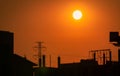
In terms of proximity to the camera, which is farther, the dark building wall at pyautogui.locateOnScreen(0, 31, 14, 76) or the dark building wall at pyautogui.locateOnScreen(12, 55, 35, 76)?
the dark building wall at pyautogui.locateOnScreen(12, 55, 35, 76)

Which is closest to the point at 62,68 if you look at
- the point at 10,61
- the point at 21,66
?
the point at 21,66

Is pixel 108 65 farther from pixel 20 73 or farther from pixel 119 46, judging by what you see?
pixel 20 73

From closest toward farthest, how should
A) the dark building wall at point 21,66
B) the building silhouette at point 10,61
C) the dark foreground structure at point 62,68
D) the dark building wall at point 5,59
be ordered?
the dark building wall at point 5,59
the building silhouette at point 10,61
the dark foreground structure at point 62,68
the dark building wall at point 21,66

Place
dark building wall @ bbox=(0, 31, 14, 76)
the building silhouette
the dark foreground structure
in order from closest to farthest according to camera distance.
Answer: dark building wall @ bbox=(0, 31, 14, 76)
the building silhouette
the dark foreground structure

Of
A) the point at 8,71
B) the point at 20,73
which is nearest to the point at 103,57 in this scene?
the point at 20,73

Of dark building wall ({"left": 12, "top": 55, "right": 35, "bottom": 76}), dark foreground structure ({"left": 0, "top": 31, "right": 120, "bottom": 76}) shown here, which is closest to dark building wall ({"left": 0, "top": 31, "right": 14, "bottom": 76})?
dark foreground structure ({"left": 0, "top": 31, "right": 120, "bottom": 76})

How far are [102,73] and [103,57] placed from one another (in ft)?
18.2

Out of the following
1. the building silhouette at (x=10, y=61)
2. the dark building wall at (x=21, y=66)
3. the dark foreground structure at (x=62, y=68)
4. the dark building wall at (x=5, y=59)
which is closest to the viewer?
the dark building wall at (x=5, y=59)

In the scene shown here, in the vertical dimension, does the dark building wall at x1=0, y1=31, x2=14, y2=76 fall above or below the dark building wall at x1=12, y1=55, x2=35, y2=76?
above

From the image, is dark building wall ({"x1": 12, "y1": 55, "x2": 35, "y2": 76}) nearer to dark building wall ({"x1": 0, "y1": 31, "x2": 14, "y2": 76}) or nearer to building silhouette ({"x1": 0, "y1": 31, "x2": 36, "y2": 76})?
building silhouette ({"x1": 0, "y1": 31, "x2": 36, "y2": 76})

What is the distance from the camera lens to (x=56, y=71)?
58438 millimetres

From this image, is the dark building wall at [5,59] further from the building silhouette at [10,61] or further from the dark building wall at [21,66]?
the dark building wall at [21,66]

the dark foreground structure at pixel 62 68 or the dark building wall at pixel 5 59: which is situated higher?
the dark building wall at pixel 5 59

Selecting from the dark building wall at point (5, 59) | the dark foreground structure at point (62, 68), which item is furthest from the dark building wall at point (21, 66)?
the dark building wall at point (5, 59)
